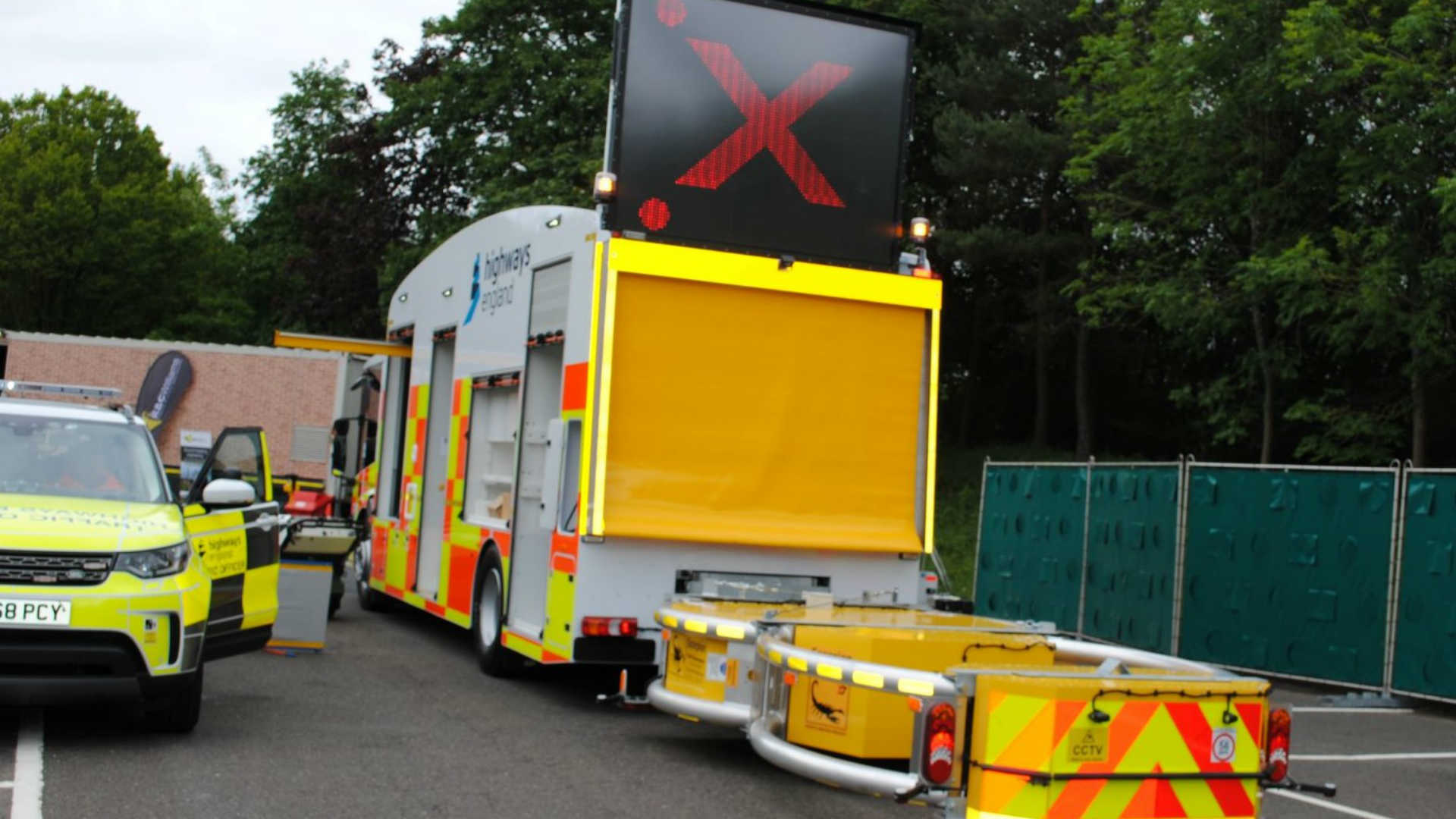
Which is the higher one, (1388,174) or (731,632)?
(1388,174)

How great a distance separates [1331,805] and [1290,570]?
20.7ft

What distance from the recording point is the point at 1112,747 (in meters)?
5.79

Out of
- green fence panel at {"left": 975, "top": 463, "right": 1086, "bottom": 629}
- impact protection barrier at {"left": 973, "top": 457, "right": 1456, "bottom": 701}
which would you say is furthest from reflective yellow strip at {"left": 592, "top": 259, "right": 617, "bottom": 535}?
green fence panel at {"left": 975, "top": 463, "right": 1086, "bottom": 629}

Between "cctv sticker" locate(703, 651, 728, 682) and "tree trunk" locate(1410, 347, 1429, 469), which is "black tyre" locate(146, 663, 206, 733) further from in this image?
"tree trunk" locate(1410, 347, 1429, 469)

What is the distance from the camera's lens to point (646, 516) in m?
10.1

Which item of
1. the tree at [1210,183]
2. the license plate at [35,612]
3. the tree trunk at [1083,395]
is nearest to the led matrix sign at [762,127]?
the license plate at [35,612]

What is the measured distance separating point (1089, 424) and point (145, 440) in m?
29.8

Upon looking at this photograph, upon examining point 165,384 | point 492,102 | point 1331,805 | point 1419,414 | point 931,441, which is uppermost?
point 492,102

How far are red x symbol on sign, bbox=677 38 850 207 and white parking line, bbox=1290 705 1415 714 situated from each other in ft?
19.3

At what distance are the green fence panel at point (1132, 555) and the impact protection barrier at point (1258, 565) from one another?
0.06 ft

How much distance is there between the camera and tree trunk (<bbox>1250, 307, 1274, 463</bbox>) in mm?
28109

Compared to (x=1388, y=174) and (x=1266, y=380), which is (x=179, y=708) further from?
(x=1266, y=380)

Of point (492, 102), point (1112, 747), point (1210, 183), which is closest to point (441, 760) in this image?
point (1112, 747)

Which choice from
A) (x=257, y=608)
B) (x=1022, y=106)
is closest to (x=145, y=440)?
(x=257, y=608)
